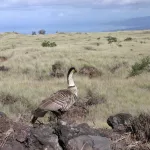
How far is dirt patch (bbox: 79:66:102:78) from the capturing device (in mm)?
24209

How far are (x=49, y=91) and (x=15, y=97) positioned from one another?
1.67m

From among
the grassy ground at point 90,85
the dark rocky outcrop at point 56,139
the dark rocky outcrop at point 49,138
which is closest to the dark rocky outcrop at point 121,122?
the grassy ground at point 90,85

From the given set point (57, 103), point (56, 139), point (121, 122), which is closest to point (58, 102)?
point (57, 103)

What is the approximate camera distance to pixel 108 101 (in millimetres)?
14867

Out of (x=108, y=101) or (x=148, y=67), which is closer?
(x=108, y=101)

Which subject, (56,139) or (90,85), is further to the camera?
(90,85)

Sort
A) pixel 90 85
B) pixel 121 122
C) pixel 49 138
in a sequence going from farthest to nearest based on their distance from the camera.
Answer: pixel 90 85 → pixel 121 122 → pixel 49 138

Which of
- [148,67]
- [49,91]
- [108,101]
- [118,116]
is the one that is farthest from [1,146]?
[148,67]

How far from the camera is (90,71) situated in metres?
24.7

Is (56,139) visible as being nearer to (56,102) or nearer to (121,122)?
(56,102)

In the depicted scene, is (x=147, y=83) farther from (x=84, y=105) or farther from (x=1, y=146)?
(x=1, y=146)

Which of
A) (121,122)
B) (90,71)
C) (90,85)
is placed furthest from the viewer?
(90,71)

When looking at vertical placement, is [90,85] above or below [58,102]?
below

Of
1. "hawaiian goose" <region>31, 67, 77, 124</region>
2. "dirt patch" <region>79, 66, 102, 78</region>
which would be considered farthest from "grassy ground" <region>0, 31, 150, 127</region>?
"hawaiian goose" <region>31, 67, 77, 124</region>
